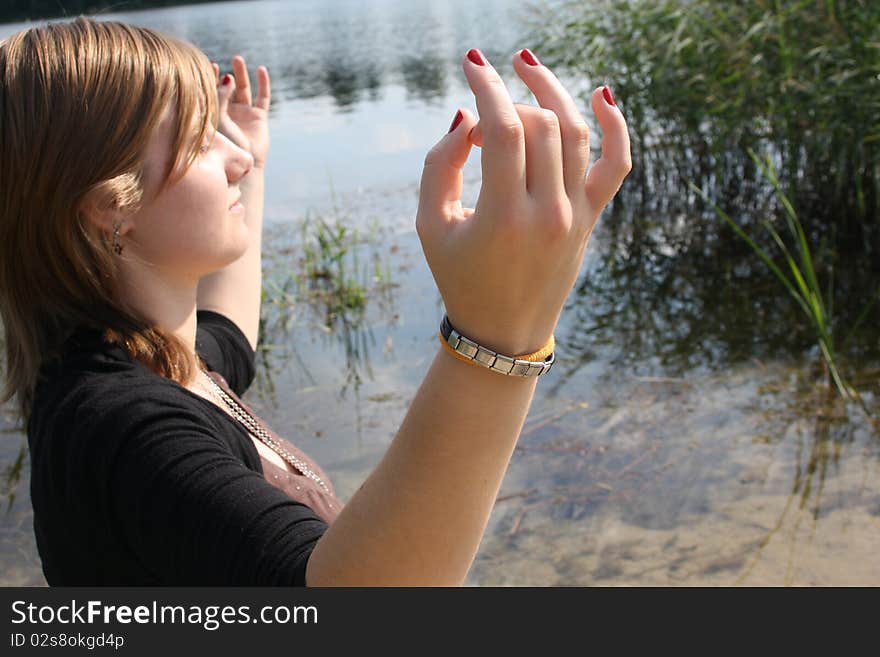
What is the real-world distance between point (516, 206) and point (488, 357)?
0.17 m

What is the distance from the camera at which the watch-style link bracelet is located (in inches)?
40.9

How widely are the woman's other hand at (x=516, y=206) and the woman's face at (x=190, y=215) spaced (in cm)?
65

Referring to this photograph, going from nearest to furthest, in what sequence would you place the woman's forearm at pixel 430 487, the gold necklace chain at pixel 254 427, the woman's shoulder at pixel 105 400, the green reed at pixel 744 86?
the woman's forearm at pixel 430 487
the woman's shoulder at pixel 105 400
the gold necklace chain at pixel 254 427
the green reed at pixel 744 86

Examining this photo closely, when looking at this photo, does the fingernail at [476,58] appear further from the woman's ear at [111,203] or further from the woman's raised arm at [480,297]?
the woman's ear at [111,203]

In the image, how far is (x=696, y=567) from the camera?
→ 356 cm

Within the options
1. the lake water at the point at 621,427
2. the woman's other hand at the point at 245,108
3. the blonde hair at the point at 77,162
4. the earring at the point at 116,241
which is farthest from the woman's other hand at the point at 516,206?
the woman's other hand at the point at 245,108

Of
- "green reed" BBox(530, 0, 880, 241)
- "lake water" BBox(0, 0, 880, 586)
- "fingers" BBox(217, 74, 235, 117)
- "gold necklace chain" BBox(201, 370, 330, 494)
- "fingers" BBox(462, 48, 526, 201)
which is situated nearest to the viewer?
"fingers" BBox(462, 48, 526, 201)

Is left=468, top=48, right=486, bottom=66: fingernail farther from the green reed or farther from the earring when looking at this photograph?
the green reed

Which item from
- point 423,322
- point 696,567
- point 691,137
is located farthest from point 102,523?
point 691,137

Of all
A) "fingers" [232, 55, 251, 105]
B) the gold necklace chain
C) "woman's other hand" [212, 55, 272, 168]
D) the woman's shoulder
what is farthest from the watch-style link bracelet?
"fingers" [232, 55, 251, 105]

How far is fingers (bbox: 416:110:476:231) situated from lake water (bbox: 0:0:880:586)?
880mm

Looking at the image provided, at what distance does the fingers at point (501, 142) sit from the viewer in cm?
95

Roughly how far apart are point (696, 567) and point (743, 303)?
2897 millimetres

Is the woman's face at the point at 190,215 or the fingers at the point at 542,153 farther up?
the fingers at the point at 542,153
